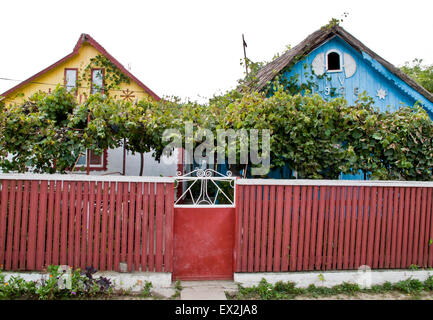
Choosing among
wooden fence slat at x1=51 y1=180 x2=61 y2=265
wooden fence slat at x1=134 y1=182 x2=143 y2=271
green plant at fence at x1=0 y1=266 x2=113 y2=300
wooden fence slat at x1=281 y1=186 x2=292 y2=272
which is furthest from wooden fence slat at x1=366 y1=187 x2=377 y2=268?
wooden fence slat at x1=51 y1=180 x2=61 y2=265

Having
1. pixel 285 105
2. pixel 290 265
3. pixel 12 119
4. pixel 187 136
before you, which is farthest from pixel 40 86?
pixel 290 265

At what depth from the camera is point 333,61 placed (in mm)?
9430

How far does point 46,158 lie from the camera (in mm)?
5191

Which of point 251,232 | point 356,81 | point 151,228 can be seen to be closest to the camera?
point 151,228

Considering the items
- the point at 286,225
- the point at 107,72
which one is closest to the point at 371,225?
the point at 286,225

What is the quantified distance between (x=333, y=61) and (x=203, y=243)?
736 cm

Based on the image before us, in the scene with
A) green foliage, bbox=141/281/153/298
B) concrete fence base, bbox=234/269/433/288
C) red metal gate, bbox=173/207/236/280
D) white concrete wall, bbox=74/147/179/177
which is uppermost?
white concrete wall, bbox=74/147/179/177

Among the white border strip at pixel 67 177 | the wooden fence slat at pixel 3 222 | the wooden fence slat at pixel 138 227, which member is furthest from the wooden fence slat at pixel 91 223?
the wooden fence slat at pixel 3 222

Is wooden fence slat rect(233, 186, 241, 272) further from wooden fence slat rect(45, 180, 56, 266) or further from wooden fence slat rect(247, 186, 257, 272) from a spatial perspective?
wooden fence slat rect(45, 180, 56, 266)

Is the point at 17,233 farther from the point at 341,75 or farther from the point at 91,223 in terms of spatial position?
the point at 341,75

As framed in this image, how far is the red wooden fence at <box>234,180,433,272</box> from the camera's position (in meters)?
4.97

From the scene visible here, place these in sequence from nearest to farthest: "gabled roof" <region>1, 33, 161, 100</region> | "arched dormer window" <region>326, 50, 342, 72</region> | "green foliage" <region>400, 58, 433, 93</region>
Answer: "arched dormer window" <region>326, 50, 342, 72</region>, "gabled roof" <region>1, 33, 161, 100</region>, "green foliage" <region>400, 58, 433, 93</region>
